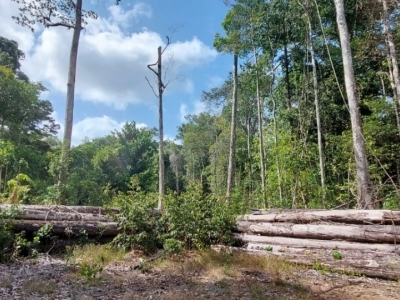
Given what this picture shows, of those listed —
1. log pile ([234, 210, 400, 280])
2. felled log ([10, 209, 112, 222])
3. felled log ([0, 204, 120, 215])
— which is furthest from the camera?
felled log ([0, 204, 120, 215])

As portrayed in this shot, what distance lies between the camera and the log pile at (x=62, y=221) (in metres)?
5.49

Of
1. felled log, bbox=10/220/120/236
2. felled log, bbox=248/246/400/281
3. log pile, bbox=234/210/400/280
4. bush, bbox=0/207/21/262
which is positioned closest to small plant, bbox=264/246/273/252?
log pile, bbox=234/210/400/280

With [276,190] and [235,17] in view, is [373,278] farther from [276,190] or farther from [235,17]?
[235,17]

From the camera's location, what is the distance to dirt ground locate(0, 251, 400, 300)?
130 inches

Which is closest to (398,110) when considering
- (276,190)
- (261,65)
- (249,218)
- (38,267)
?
(276,190)

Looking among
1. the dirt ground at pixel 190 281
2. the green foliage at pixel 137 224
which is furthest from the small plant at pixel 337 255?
the green foliage at pixel 137 224

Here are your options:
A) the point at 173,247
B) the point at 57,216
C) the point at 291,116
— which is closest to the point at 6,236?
the point at 57,216

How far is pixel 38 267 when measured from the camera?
4.45m

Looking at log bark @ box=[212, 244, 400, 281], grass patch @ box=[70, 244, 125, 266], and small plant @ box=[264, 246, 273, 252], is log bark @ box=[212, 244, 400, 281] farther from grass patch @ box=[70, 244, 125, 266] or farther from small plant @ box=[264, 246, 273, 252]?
grass patch @ box=[70, 244, 125, 266]

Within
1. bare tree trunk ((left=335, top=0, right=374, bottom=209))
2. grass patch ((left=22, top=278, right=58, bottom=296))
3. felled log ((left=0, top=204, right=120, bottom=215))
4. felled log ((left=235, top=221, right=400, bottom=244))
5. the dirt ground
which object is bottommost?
the dirt ground

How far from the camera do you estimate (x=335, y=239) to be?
14.6 ft

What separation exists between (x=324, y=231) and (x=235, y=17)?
12.6 m

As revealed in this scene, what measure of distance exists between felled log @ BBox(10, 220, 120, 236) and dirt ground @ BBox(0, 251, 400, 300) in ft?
2.39

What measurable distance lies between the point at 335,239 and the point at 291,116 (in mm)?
10191
